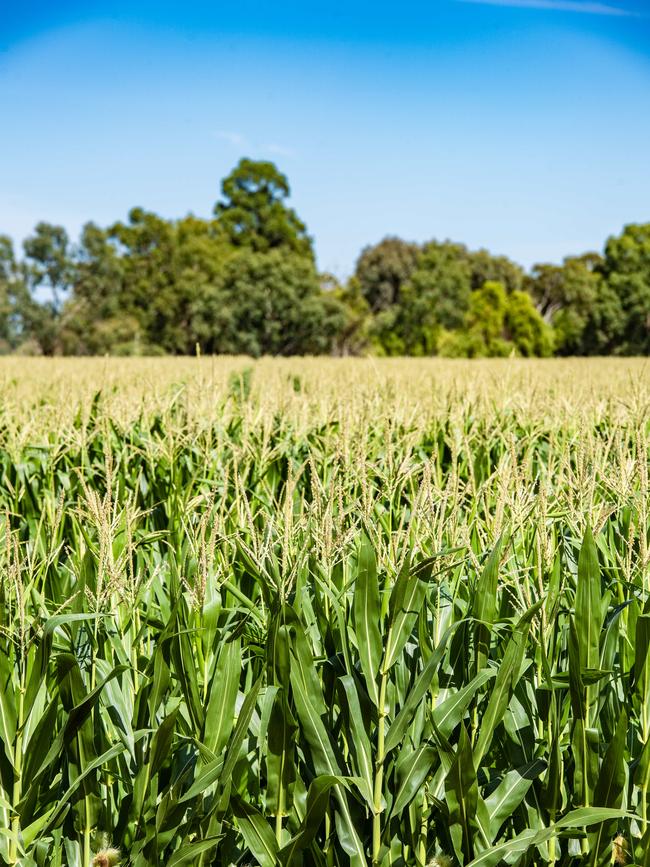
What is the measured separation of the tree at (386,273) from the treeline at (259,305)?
0.30 m

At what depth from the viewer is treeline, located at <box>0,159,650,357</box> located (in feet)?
116

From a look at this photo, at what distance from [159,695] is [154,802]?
267 mm

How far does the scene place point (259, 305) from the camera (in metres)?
34.8

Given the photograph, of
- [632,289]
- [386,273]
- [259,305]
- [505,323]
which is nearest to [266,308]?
[259,305]

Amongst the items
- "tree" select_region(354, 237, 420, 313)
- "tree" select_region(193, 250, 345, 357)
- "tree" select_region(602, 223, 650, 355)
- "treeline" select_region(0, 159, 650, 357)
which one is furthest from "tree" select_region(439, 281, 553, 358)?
"tree" select_region(354, 237, 420, 313)

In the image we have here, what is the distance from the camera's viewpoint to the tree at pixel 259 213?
56.2 meters

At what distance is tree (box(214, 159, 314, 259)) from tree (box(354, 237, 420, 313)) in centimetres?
488

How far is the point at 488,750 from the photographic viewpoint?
1.88m

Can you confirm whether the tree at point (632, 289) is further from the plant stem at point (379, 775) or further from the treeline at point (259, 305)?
the plant stem at point (379, 775)

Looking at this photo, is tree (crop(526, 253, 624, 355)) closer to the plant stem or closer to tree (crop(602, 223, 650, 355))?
tree (crop(602, 223, 650, 355))

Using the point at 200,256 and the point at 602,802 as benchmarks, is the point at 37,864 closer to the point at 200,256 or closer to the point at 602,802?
the point at 602,802

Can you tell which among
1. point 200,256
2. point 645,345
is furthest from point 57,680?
point 645,345

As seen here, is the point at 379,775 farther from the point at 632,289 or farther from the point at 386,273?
the point at 386,273

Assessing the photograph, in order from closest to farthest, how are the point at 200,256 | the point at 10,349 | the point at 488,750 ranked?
the point at 488,750 < the point at 200,256 < the point at 10,349
